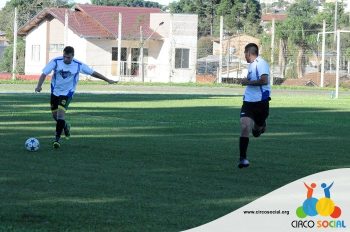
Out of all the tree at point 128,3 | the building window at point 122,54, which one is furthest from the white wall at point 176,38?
the tree at point 128,3

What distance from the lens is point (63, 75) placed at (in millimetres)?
19234

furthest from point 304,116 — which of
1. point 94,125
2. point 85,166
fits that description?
point 85,166

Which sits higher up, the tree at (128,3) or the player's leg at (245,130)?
the tree at (128,3)

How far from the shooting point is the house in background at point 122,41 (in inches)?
3120

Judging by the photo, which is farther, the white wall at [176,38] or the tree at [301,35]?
the tree at [301,35]

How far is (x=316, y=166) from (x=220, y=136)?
21.5 feet

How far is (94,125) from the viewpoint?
81.4 feet

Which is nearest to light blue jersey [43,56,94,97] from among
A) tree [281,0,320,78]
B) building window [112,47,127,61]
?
building window [112,47,127,61]

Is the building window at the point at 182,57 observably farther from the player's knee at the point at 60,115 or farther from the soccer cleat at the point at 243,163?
the soccer cleat at the point at 243,163

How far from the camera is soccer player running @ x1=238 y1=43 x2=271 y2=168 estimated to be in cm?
1591

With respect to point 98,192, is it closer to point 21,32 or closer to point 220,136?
point 220,136

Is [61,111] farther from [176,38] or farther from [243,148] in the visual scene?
[176,38]

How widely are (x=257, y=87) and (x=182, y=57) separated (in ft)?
216

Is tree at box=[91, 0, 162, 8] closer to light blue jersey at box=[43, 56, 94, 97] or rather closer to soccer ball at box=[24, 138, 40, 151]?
light blue jersey at box=[43, 56, 94, 97]
